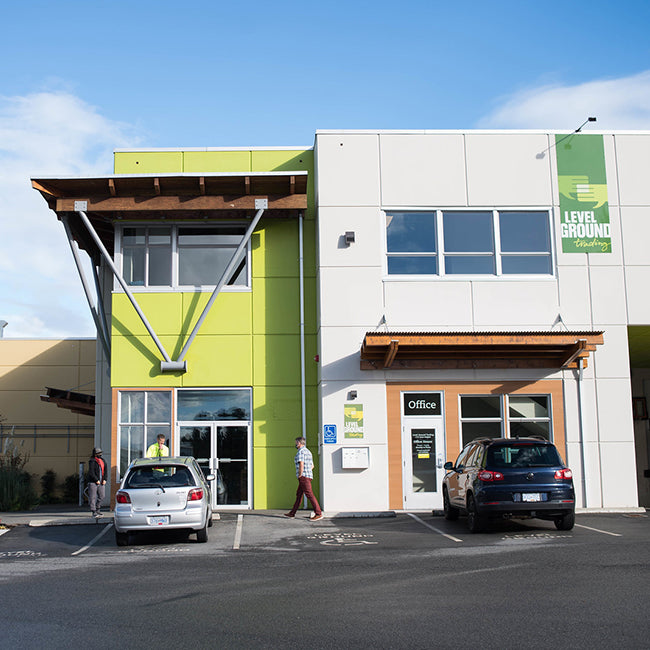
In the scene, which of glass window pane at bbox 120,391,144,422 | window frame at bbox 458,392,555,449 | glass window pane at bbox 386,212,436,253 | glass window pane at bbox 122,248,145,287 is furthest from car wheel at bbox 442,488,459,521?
glass window pane at bbox 122,248,145,287

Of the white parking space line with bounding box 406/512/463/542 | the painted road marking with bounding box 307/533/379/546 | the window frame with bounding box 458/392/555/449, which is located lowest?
the painted road marking with bounding box 307/533/379/546

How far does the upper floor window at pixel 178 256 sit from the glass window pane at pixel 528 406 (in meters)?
7.57

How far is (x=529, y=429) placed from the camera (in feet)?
66.4

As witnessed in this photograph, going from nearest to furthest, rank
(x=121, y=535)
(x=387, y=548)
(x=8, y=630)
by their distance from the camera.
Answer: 1. (x=8, y=630)
2. (x=387, y=548)
3. (x=121, y=535)

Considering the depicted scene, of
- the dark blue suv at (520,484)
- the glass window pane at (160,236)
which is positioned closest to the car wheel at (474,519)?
the dark blue suv at (520,484)

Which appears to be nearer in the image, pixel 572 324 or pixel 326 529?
pixel 326 529

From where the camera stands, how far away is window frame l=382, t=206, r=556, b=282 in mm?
20297

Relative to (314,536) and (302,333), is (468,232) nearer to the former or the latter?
(302,333)

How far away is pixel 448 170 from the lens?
2069 cm

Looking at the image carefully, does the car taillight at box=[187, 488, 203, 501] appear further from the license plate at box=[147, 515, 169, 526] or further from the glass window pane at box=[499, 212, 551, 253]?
the glass window pane at box=[499, 212, 551, 253]

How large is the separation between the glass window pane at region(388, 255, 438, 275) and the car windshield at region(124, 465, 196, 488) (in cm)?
820

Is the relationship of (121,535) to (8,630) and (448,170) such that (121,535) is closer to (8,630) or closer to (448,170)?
(8,630)

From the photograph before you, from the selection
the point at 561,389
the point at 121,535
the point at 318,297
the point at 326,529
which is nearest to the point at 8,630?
the point at 121,535

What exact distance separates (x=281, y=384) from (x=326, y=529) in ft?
17.4
